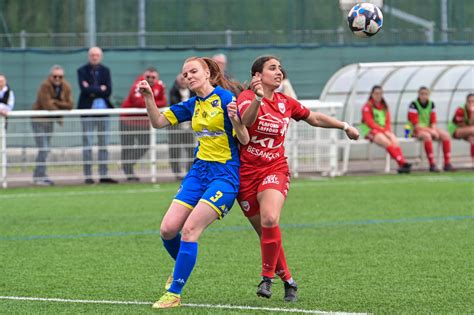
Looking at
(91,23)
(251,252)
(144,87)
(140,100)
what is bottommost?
Result: (251,252)

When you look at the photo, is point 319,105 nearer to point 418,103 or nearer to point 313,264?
point 418,103

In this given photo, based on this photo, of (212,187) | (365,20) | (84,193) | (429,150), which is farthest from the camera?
(429,150)

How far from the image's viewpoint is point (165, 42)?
75.7ft

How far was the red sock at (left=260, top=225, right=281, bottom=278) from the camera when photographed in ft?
25.0

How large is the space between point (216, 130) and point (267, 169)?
0.44 m

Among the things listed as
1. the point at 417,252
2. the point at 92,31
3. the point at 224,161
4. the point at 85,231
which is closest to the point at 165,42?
the point at 92,31

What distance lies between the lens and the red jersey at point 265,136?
25.2 ft

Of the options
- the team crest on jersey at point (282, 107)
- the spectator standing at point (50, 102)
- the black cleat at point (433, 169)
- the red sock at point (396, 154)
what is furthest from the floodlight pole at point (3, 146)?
the team crest on jersey at point (282, 107)

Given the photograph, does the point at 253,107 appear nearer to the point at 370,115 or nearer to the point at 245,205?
the point at 245,205

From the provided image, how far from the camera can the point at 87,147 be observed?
1808cm

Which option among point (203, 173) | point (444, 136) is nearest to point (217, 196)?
point (203, 173)

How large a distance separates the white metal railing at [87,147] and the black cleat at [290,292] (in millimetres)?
10665

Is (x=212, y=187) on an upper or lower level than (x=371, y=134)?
upper

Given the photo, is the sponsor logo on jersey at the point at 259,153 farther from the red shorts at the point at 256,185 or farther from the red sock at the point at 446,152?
the red sock at the point at 446,152
